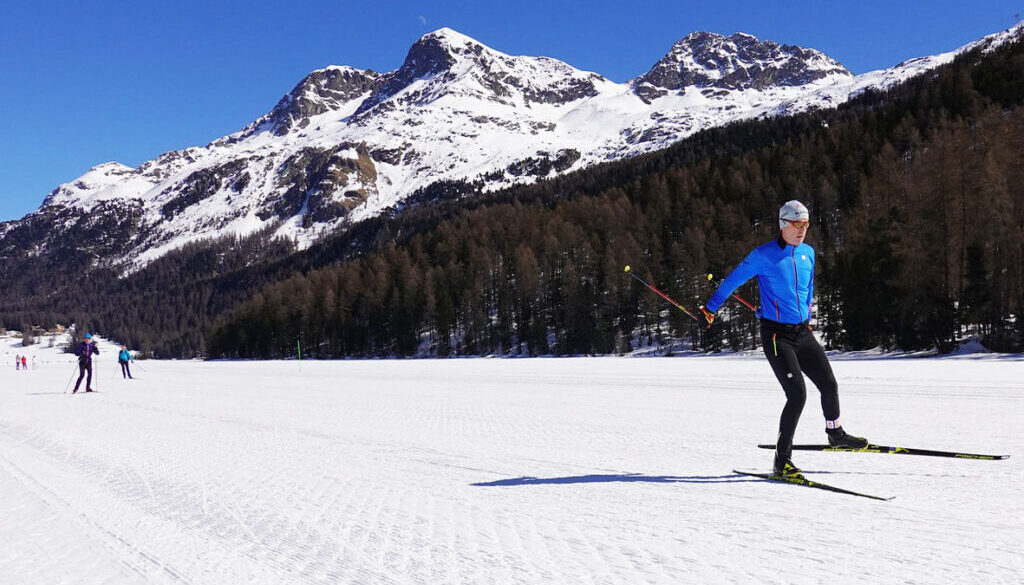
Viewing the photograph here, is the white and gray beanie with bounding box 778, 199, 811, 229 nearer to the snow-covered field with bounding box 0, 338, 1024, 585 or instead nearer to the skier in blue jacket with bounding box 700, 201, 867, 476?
the skier in blue jacket with bounding box 700, 201, 867, 476

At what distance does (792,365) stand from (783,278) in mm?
700

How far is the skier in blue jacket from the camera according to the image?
16.3 ft

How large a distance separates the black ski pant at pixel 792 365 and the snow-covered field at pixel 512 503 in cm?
52

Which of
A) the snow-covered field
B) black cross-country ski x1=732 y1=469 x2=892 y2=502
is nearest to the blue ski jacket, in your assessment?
black cross-country ski x1=732 y1=469 x2=892 y2=502

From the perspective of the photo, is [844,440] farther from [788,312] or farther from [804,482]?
[788,312]

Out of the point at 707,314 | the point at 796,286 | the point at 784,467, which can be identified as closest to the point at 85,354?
the point at 707,314

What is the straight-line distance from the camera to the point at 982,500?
4.09 metres

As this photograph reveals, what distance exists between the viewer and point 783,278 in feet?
16.4

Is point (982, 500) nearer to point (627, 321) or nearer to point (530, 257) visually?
point (627, 321)

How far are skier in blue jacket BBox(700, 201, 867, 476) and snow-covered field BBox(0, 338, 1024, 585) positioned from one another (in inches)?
24.2

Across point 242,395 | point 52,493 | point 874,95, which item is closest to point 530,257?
point 242,395

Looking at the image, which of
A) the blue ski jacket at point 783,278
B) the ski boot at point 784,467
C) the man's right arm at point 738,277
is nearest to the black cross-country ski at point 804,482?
the ski boot at point 784,467

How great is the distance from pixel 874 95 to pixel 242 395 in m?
162

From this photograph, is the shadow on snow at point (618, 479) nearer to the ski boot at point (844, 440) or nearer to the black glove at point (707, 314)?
the ski boot at point (844, 440)
